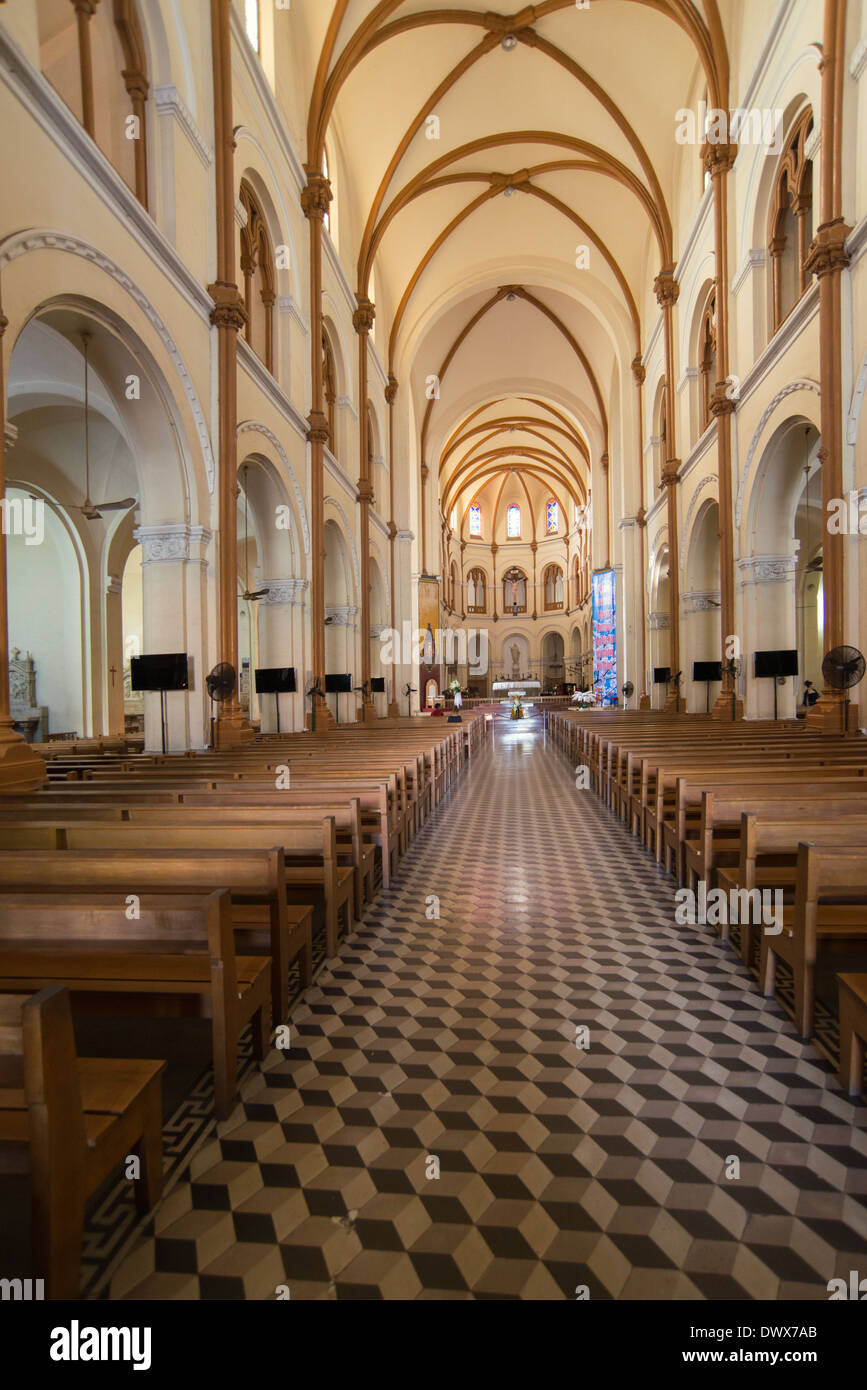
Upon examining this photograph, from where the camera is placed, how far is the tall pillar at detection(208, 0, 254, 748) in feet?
29.7

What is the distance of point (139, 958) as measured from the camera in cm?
272

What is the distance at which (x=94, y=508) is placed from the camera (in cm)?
987

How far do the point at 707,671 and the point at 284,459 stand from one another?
862 cm

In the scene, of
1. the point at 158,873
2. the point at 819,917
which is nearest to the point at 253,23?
the point at 158,873

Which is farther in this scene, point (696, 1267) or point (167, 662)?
point (167, 662)

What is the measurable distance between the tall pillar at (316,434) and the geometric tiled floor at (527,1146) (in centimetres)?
916

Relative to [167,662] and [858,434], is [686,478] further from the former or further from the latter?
[167,662]

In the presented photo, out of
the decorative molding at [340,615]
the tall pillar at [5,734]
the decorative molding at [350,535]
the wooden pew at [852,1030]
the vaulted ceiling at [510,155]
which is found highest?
the vaulted ceiling at [510,155]

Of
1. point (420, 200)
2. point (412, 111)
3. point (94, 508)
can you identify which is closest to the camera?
point (94, 508)

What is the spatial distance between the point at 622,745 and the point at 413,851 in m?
2.75

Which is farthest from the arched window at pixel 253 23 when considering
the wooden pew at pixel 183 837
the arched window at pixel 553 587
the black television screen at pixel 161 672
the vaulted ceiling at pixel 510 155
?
the arched window at pixel 553 587

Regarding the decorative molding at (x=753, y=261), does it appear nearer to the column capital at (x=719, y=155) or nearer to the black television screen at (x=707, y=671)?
the column capital at (x=719, y=155)

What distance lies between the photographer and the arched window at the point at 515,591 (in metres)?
48.1

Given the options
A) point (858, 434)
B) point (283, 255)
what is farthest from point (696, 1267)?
point (283, 255)
